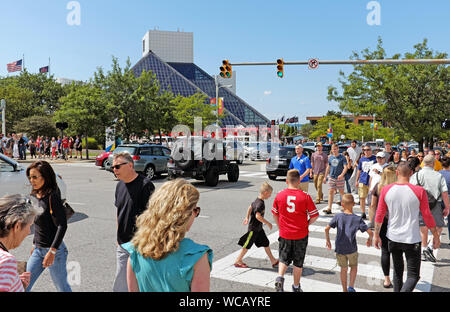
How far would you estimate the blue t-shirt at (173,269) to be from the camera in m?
2.04

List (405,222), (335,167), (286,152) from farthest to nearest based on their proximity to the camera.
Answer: (286,152), (335,167), (405,222)

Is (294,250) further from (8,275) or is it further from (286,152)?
(286,152)

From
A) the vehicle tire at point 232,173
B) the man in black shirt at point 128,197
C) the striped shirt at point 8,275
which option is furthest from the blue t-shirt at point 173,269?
the vehicle tire at point 232,173

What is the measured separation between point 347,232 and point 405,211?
72cm

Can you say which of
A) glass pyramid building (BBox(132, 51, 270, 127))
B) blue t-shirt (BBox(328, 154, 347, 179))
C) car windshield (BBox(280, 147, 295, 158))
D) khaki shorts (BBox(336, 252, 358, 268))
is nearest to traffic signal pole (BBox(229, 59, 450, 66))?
car windshield (BBox(280, 147, 295, 158))

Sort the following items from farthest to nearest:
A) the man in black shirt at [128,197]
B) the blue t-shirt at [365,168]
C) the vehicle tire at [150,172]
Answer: the vehicle tire at [150,172]
the blue t-shirt at [365,168]
the man in black shirt at [128,197]

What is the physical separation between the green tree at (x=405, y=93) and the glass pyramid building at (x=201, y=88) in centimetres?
7212

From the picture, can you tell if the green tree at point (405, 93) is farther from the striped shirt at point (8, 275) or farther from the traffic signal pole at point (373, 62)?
the striped shirt at point (8, 275)

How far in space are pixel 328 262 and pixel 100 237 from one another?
4258mm

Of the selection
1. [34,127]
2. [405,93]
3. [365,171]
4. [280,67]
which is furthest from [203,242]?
[34,127]

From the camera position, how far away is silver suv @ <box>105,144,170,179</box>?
17.1 metres

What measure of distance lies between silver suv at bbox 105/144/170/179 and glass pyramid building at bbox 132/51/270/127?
257ft

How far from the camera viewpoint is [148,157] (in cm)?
1762
